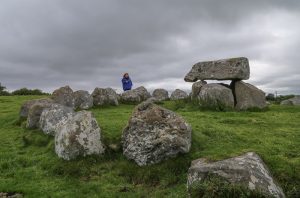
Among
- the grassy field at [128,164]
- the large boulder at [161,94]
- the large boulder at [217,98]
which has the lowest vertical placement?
the grassy field at [128,164]

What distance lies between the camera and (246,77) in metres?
27.2

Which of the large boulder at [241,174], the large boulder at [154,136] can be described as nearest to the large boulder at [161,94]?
the large boulder at [154,136]

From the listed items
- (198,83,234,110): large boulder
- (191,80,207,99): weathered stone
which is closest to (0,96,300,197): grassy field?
(198,83,234,110): large boulder

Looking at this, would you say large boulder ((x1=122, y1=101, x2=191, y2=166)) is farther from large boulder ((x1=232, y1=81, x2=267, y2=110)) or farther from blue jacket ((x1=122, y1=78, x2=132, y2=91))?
blue jacket ((x1=122, y1=78, x2=132, y2=91))

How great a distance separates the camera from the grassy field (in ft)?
42.8

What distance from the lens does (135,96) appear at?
3231 centimetres

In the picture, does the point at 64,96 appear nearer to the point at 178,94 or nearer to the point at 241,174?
the point at 178,94

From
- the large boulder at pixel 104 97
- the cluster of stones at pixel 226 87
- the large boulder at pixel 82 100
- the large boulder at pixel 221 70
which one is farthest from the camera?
the large boulder at pixel 104 97

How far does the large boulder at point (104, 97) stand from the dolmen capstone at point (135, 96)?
5.97 feet

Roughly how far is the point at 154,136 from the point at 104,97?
15.0 m

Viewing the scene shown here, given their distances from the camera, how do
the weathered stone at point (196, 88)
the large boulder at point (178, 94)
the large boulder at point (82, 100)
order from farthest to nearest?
the large boulder at point (178, 94) → the large boulder at point (82, 100) → the weathered stone at point (196, 88)

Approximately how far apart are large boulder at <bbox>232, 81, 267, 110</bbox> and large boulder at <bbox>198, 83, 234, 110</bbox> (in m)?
0.67

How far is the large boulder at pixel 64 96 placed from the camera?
27.7m

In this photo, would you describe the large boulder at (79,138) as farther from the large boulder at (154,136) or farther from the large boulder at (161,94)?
the large boulder at (161,94)
